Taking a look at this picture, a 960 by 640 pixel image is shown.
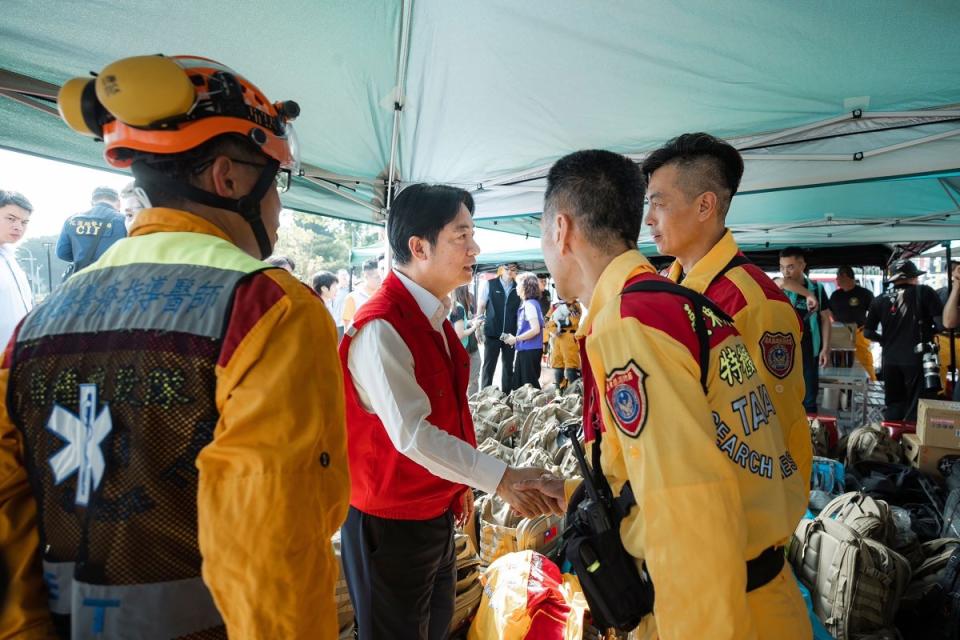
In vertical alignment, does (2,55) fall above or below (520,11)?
below

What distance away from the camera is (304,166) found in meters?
3.84

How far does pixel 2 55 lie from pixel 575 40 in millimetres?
2668

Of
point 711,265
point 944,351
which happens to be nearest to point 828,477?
point 711,265

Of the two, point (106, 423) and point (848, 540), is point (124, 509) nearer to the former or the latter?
point (106, 423)

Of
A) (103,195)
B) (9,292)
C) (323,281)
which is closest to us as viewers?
(9,292)

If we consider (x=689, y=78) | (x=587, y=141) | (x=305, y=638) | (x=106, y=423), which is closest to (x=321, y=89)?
(x=587, y=141)

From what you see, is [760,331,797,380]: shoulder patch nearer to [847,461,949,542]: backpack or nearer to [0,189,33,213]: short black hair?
[847,461,949,542]: backpack

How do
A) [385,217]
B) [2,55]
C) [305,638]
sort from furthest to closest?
[385,217]
[2,55]
[305,638]

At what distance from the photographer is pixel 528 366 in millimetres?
7777

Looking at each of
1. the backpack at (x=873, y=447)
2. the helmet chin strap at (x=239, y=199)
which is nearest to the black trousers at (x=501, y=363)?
the backpack at (x=873, y=447)

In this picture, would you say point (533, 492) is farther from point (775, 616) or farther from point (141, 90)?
point (141, 90)

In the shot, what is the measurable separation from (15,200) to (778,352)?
4624 mm

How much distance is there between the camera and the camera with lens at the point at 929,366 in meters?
6.01

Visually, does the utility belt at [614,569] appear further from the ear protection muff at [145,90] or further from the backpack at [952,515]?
the backpack at [952,515]
